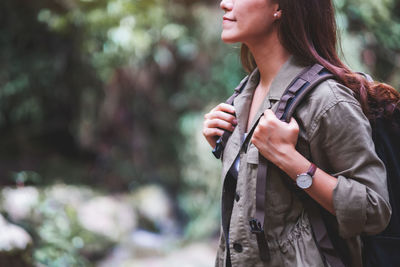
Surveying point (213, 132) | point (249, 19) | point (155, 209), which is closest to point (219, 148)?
point (213, 132)

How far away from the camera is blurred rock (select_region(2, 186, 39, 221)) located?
4.30 metres

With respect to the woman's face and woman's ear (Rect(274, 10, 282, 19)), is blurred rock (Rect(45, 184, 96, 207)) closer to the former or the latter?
the woman's face

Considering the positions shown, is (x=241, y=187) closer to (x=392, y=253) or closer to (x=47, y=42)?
(x=392, y=253)

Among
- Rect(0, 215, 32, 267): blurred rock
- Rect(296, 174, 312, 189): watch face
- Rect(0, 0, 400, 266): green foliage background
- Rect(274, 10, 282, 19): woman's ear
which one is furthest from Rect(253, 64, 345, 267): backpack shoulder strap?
Rect(0, 0, 400, 266): green foliage background

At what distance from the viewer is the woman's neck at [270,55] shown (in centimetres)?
151

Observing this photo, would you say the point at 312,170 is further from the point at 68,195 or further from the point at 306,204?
the point at 68,195

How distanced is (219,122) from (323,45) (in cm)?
48

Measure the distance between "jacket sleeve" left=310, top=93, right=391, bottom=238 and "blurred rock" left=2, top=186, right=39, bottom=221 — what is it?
3675 mm

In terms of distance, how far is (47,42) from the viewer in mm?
7344

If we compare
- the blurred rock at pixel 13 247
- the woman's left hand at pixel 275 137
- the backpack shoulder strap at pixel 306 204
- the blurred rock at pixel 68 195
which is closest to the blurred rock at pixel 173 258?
the blurred rock at pixel 68 195

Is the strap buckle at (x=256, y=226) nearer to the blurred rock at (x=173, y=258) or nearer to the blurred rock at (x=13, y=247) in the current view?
the blurred rock at (x=13, y=247)

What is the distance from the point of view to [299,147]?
4.52 feet

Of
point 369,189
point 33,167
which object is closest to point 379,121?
point 369,189

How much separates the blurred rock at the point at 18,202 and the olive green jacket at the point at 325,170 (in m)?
3.38
